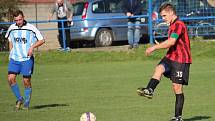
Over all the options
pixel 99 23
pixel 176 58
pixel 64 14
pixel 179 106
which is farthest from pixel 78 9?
pixel 179 106

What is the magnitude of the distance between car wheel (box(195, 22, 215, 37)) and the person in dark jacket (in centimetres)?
225

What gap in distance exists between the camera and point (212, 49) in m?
21.4

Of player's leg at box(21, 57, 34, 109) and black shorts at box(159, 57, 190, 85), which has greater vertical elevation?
black shorts at box(159, 57, 190, 85)

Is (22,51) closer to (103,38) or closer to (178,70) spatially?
(178,70)

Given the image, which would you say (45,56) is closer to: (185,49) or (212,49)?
(212,49)

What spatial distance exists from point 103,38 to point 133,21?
211cm

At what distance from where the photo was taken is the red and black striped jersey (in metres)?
9.88

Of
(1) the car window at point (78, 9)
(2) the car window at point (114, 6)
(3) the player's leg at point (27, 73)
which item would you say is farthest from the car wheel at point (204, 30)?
(3) the player's leg at point (27, 73)

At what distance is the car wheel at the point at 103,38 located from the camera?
79.3 feet

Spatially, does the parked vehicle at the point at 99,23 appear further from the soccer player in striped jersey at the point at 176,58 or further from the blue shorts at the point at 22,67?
the soccer player in striped jersey at the point at 176,58

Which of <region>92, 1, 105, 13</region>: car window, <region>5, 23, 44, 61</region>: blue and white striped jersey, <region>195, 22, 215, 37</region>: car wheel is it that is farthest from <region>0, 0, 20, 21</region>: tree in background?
<region>5, 23, 44, 61</region>: blue and white striped jersey

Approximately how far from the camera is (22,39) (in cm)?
1227

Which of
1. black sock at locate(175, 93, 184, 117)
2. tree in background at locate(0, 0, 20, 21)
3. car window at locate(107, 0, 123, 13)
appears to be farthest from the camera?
tree in background at locate(0, 0, 20, 21)

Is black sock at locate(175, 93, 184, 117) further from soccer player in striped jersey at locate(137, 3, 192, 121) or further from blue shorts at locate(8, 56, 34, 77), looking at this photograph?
blue shorts at locate(8, 56, 34, 77)
